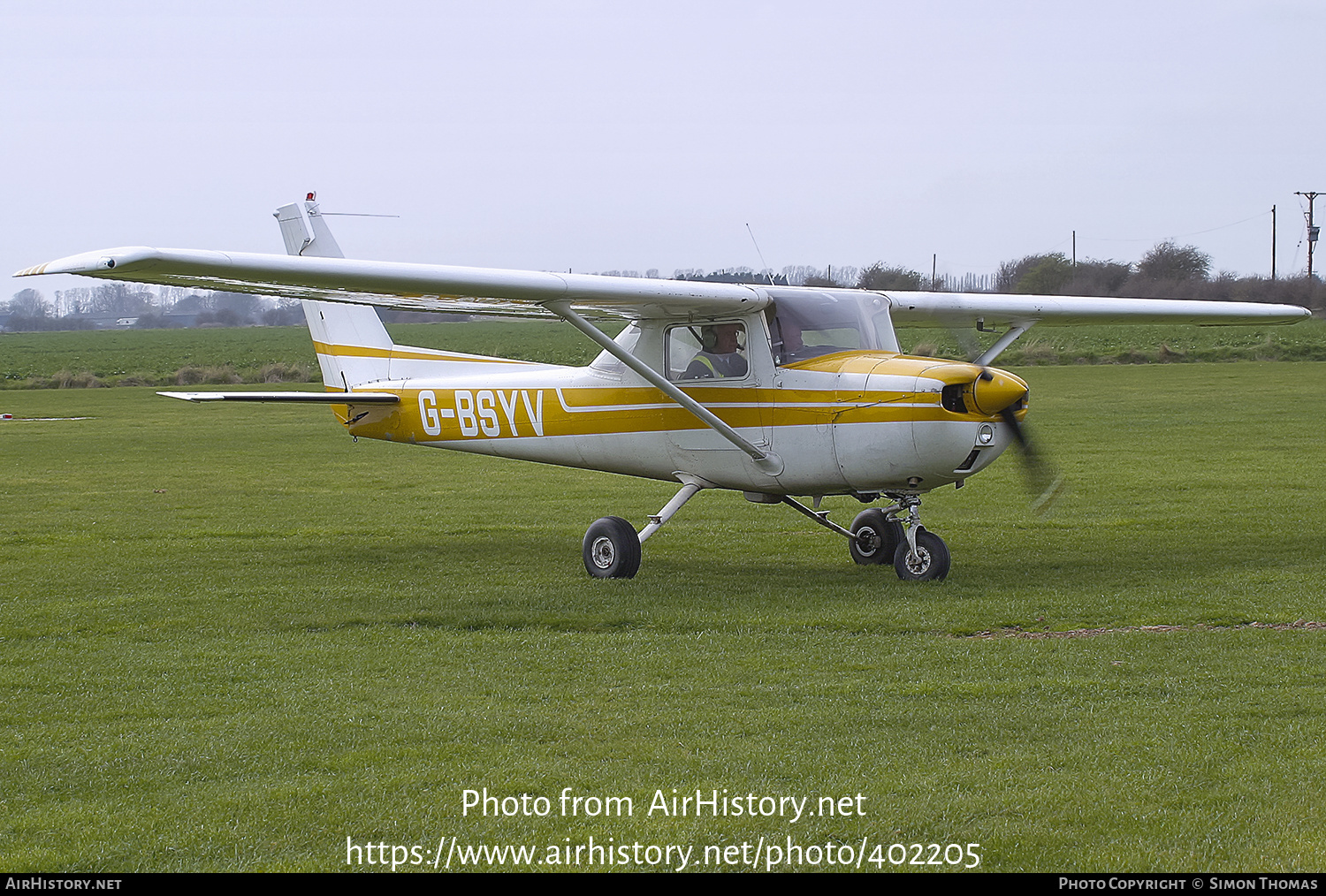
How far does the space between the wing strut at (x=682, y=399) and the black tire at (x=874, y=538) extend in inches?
51.4

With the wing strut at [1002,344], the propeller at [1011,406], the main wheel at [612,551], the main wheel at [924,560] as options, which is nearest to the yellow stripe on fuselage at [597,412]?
the propeller at [1011,406]

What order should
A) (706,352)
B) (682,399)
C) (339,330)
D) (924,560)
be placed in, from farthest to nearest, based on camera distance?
(339,330), (706,352), (682,399), (924,560)

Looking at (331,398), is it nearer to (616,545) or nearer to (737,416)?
(616,545)

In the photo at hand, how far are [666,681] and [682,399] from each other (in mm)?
3916

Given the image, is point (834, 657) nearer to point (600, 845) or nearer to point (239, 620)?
point (600, 845)

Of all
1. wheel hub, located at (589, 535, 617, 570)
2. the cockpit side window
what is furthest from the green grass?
wheel hub, located at (589, 535, 617, 570)

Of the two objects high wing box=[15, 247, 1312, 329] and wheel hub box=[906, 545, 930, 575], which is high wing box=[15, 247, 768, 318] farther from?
wheel hub box=[906, 545, 930, 575]

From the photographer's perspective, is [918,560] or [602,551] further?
[602,551]

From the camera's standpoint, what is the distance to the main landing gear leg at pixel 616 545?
36.6ft

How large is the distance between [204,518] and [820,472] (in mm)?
8243

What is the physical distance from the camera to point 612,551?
1121 cm

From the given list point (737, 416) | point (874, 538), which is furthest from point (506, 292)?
point (874, 538)

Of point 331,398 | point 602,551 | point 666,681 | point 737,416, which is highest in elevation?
point 331,398

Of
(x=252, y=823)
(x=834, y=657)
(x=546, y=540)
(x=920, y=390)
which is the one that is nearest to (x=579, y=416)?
(x=546, y=540)
